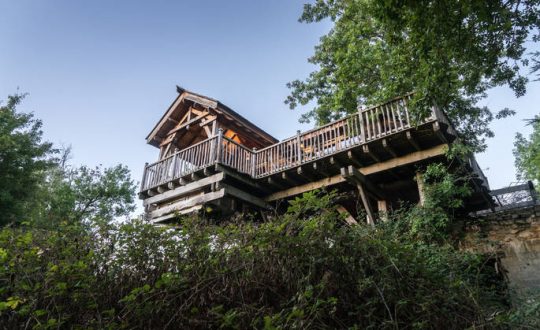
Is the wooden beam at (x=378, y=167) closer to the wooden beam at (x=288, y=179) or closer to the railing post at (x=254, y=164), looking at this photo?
the wooden beam at (x=288, y=179)

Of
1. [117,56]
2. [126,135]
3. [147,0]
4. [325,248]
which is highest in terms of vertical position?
[147,0]

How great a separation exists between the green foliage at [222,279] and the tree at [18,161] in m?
11.5

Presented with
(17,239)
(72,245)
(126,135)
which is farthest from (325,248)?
(126,135)

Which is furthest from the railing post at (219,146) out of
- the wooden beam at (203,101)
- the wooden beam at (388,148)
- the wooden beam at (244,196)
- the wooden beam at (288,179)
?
the wooden beam at (388,148)

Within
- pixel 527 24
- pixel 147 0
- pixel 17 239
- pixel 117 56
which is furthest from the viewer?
pixel 117 56

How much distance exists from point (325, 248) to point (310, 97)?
446 inches

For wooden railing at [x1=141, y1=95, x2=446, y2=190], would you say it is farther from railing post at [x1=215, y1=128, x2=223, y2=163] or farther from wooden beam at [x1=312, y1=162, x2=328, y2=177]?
wooden beam at [x1=312, y1=162, x2=328, y2=177]

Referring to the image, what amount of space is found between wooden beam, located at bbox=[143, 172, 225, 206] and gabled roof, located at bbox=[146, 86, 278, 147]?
11.4ft

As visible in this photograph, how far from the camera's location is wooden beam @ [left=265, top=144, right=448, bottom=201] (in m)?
7.05

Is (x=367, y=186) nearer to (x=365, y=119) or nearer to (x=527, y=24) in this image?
(x=365, y=119)

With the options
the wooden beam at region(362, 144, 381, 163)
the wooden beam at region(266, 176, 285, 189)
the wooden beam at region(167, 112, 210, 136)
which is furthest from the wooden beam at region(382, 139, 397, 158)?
the wooden beam at region(167, 112, 210, 136)

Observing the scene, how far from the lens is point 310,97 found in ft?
45.0

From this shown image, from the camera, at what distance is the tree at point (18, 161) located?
484 inches

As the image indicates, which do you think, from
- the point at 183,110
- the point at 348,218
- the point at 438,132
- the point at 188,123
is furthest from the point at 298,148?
the point at 183,110
